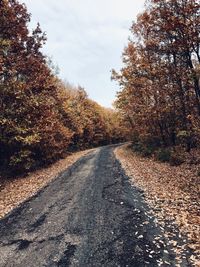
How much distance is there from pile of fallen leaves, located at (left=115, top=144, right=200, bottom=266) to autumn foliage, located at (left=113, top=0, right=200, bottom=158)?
241cm

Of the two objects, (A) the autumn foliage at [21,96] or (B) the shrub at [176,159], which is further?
(B) the shrub at [176,159]

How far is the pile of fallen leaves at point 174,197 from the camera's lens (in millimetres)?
8834

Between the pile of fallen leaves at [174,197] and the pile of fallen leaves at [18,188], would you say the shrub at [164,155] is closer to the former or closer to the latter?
the pile of fallen leaves at [174,197]

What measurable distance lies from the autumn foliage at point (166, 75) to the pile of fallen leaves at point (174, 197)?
2.41 m

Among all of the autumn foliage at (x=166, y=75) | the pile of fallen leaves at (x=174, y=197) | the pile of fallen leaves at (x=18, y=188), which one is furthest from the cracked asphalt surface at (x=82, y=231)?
the autumn foliage at (x=166, y=75)

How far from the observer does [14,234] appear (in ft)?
33.8

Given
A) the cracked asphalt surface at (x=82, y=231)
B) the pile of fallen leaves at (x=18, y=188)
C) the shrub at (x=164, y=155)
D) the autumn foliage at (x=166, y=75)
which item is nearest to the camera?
the cracked asphalt surface at (x=82, y=231)

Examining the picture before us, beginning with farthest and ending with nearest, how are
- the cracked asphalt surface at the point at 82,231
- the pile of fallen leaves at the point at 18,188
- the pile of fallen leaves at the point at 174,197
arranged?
the pile of fallen leaves at the point at 18,188, the pile of fallen leaves at the point at 174,197, the cracked asphalt surface at the point at 82,231

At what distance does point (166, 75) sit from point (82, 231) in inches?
635

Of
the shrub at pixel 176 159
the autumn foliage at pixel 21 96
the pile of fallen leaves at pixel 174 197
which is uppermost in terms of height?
the autumn foliage at pixel 21 96

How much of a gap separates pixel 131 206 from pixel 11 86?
11924 mm

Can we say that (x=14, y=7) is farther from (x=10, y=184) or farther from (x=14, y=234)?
(x=14, y=234)

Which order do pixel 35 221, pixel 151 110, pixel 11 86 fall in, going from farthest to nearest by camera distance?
pixel 151 110 < pixel 11 86 < pixel 35 221

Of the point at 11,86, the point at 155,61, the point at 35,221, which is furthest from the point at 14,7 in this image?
the point at 35,221
